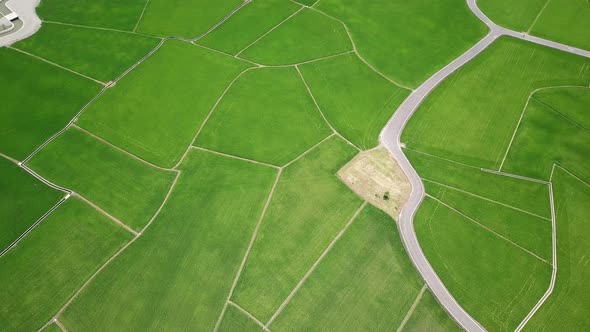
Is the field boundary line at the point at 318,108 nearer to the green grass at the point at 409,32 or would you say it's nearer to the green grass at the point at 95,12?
the green grass at the point at 409,32

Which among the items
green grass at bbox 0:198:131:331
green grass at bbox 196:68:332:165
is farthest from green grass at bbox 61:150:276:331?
green grass at bbox 196:68:332:165

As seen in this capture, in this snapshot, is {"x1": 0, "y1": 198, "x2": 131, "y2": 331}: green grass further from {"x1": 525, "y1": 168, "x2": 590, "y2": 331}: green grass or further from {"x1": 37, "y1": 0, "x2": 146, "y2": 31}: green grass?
{"x1": 525, "y1": 168, "x2": 590, "y2": 331}: green grass

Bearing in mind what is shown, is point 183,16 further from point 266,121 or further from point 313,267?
point 313,267

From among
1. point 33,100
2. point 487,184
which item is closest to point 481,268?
point 487,184

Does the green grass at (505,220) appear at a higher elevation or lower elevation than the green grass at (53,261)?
higher

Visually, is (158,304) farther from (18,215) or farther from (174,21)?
(174,21)

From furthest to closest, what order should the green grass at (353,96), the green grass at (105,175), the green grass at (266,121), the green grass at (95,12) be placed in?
1. the green grass at (95,12)
2. the green grass at (353,96)
3. the green grass at (266,121)
4. the green grass at (105,175)

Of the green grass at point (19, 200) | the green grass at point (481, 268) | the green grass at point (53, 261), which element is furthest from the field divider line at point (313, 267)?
the green grass at point (19, 200)
